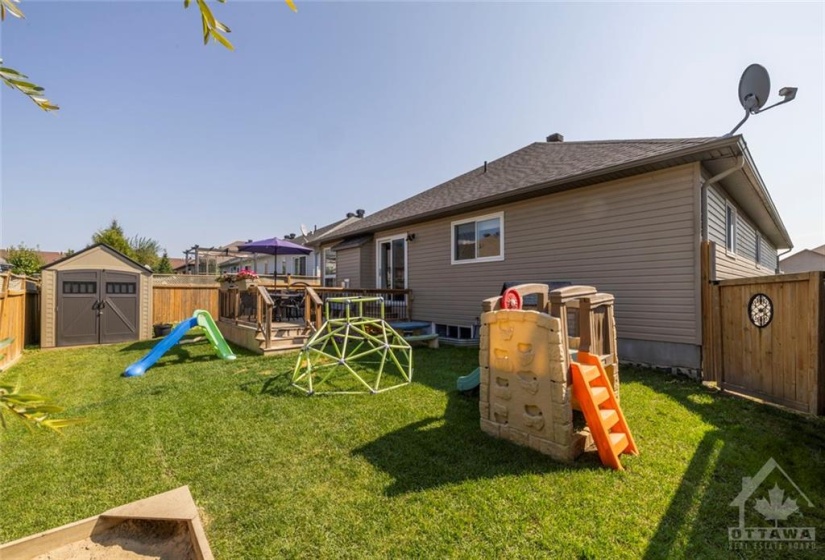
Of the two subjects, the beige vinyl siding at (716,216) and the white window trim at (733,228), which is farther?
the white window trim at (733,228)

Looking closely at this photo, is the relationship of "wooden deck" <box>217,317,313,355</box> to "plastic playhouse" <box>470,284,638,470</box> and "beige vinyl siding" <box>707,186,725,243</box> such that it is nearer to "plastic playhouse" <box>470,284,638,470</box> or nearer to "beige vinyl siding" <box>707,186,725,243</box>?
"plastic playhouse" <box>470,284,638,470</box>

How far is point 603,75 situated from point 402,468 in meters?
8.84

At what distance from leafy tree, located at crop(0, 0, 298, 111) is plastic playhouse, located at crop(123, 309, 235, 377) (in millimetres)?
6521

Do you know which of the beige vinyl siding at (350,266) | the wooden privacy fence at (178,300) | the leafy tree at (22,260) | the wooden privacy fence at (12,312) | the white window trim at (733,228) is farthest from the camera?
the leafy tree at (22,260)

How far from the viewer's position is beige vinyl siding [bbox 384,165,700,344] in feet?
18.8

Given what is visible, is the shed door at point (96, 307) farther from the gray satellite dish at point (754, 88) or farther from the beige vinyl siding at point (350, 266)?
the gray satellite dish at point (754, 88)

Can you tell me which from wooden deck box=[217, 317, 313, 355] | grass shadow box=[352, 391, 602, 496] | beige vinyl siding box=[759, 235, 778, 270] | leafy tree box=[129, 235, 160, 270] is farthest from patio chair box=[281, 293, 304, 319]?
leafy tree box=[129, 235, 160, 270]

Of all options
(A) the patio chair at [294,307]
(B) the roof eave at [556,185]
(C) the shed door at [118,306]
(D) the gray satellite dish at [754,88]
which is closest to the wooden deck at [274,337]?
(A) the patio chair at [294,307]

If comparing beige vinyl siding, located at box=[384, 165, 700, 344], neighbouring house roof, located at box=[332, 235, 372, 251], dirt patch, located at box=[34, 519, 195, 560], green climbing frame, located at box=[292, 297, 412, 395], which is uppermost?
neighbouring house roof, located at box=[332, 235, 372, 251]

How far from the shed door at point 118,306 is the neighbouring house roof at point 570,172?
6446mm

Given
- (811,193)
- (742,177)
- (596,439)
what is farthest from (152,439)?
(811,193)

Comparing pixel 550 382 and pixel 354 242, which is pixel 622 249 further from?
pixel 354 242

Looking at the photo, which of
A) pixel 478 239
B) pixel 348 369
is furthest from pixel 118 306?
pixel 478 239

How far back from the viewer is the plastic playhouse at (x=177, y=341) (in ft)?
20.5
